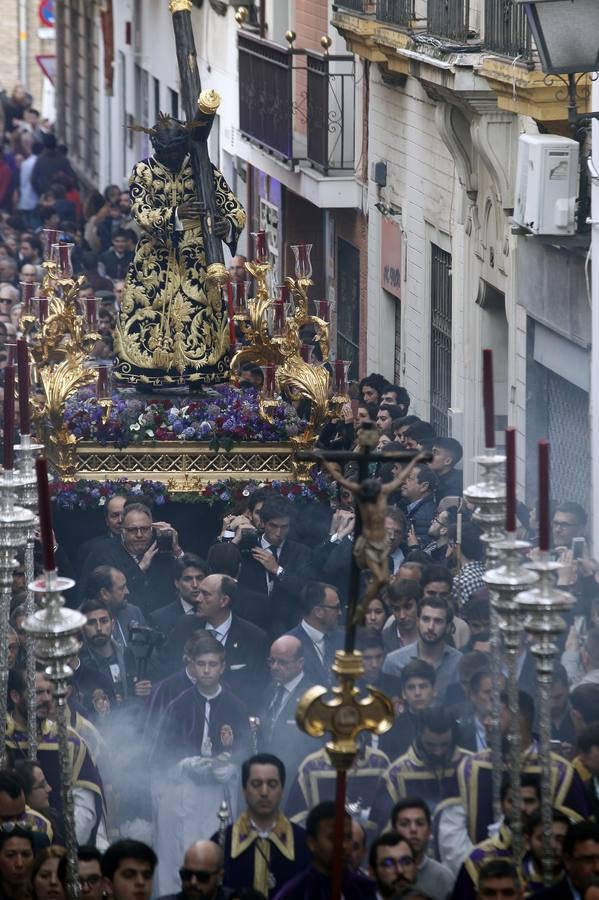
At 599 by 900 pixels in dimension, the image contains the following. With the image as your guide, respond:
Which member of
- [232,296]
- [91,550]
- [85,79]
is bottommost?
[85,79]

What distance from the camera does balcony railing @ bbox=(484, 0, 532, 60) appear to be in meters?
12.7

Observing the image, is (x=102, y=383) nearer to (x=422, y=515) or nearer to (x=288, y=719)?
(x=422, y=515)

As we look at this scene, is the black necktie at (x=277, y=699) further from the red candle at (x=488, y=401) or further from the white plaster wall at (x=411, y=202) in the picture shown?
the white plaster wall at (x=411, y=202)

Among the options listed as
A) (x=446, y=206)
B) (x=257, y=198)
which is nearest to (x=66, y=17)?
(x=257, y=198)

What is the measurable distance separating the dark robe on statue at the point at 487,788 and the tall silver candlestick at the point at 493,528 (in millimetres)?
235

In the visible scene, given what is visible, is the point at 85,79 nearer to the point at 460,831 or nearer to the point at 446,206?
the point at 446,206

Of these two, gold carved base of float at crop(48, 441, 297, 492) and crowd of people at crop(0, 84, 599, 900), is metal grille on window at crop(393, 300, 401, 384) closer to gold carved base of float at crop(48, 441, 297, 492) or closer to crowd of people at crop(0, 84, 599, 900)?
crowd of people at crop(0, 84, 599, 900)

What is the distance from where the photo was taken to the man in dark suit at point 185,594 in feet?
35.1

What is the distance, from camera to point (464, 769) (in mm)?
7863

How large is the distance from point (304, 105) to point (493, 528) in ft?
45.8

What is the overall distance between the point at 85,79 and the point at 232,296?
28625 mm

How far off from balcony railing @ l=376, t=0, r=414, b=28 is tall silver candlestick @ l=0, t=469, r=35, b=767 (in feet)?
30.7

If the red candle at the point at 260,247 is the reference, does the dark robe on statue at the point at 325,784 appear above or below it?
below

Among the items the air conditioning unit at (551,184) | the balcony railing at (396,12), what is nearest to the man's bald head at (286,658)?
the air conditioning unit at (551,184)
